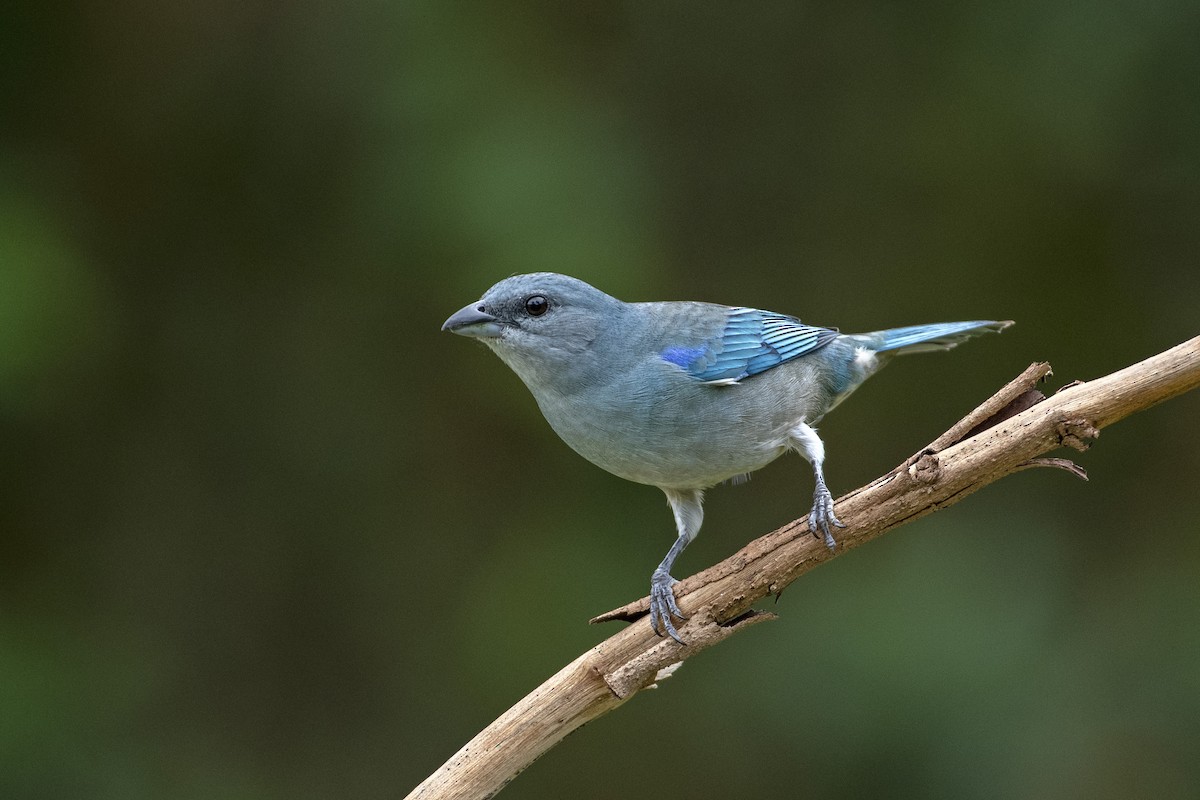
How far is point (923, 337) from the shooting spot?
4.59 metres

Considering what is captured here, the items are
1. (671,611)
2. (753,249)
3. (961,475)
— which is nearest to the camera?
(961,475)

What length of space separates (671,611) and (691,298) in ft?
8.95

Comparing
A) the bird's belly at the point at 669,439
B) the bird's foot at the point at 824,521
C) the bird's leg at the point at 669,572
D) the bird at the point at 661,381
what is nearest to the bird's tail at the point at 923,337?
the bird at the point at 661,381

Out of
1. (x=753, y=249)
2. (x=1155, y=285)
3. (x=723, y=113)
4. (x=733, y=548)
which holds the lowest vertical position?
(x=733, y=548)

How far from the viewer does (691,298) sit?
6.14m

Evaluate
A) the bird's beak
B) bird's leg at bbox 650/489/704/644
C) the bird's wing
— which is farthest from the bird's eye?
bird's leg at bbox 650/489/704/644

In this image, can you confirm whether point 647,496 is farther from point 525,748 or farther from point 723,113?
point 525,748

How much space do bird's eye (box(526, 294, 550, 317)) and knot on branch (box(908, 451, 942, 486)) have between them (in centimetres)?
148

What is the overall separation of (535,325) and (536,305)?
73mm

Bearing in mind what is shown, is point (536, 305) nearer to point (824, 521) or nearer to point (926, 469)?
point (824, 521)

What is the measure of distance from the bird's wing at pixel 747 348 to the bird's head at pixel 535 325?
346 millimetres

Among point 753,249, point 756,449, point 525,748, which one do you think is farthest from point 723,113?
point 525,748

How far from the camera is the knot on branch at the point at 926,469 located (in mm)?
3322

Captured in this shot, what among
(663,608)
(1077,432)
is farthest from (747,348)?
(1077,432)
